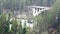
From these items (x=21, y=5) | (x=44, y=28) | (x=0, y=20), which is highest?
(x=21, y=5)

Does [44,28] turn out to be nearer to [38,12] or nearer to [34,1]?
[38,12]

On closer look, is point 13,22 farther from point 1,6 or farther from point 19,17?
point 1,6

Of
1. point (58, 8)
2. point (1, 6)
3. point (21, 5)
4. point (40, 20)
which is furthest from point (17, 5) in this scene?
point (58, 8)

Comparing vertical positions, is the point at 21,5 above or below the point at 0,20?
above

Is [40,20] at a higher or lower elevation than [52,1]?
lower

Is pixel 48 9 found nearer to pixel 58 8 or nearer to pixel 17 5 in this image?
pixel 58 8

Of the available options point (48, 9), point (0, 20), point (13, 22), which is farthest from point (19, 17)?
point (48, 9)

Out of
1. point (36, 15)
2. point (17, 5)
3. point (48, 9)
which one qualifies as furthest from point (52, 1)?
point (17, 5)
